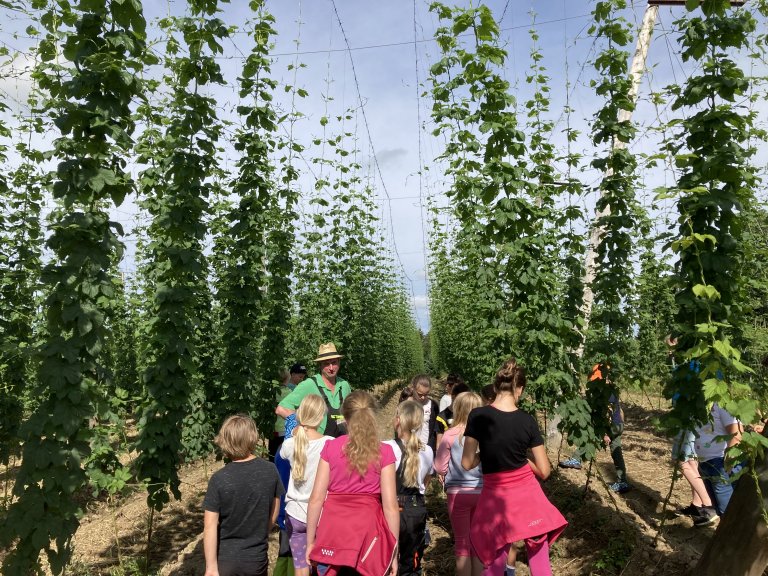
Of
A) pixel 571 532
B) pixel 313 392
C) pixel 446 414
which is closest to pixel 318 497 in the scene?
pixel 313 392

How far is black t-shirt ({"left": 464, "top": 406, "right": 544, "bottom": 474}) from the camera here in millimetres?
3908

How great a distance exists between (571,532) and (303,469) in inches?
148

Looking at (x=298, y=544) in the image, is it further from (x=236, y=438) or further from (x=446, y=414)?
(x=446, y=414)

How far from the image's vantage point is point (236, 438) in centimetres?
370

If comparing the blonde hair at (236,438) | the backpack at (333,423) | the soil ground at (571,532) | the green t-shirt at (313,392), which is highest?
the green t-shirt at (313,392)

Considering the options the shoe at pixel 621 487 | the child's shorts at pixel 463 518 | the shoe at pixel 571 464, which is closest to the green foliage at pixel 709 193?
the child's shorts at pixel 463 518

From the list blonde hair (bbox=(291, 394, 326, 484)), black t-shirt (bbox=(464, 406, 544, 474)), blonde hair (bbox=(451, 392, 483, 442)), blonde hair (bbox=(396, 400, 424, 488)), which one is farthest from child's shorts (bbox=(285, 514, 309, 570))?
blonde hair (bbox=(451, 392, 483, 442))

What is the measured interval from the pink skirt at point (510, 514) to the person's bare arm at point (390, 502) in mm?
753

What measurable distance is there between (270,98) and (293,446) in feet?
A: 15.5

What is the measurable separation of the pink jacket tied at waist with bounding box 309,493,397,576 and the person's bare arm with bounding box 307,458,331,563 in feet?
0.18

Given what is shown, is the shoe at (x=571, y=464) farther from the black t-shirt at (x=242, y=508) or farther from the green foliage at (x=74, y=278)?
the green foliage at (x=74, y=278)

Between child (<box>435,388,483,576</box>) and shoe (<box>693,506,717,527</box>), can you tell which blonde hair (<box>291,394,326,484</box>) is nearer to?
child (<box>435,388,483,576</box>)

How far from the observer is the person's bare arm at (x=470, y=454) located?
4.09 m

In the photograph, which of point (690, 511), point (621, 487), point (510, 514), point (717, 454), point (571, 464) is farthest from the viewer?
point (571, 464)
